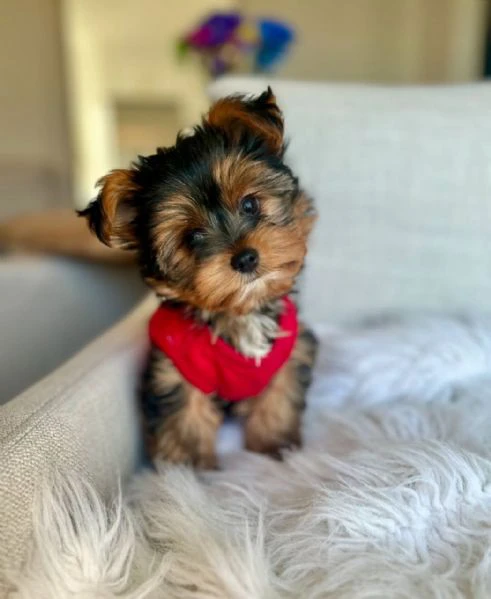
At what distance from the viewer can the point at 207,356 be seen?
1.07m

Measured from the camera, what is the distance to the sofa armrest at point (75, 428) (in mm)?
782

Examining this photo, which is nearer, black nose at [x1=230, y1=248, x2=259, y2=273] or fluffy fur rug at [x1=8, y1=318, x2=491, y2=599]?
fluffy fur rug at [x1=8, y1=318, x2=491, y2=599]

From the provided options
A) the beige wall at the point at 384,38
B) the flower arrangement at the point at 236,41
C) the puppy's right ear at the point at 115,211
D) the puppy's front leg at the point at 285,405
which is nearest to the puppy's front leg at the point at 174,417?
the puppy's front leg at the point at 285,405

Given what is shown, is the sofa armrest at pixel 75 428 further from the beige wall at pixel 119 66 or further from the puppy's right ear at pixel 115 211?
the beige wall at pixel 119 66

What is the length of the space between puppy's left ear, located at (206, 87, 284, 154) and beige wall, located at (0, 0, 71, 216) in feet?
7.69

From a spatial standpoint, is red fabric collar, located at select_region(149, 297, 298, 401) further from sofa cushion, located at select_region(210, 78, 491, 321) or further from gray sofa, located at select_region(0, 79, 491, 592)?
sofa cushion, located at select_region(210, 78, 491, 321)

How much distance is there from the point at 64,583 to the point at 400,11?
2.57m

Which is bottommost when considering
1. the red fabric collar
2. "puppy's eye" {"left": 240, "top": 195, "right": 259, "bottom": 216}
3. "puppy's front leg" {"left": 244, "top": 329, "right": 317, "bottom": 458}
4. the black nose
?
"puppy's front leg" {"left": 244, "top": 329, "right": 317, "bottom": 458}

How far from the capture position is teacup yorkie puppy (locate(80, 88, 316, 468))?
93cm

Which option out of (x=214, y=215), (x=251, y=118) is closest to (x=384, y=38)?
(x=251, y=118)

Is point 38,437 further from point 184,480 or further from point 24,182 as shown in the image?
point 24,182

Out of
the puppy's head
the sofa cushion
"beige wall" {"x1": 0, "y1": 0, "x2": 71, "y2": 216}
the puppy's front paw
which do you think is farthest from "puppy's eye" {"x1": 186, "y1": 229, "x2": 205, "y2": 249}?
"beige wall" {"x1": 0, "y1": 0, "x2": 71, "y2": 216}

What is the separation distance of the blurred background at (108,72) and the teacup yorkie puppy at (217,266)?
6.38 feet

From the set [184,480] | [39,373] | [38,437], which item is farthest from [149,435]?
[39,373]
